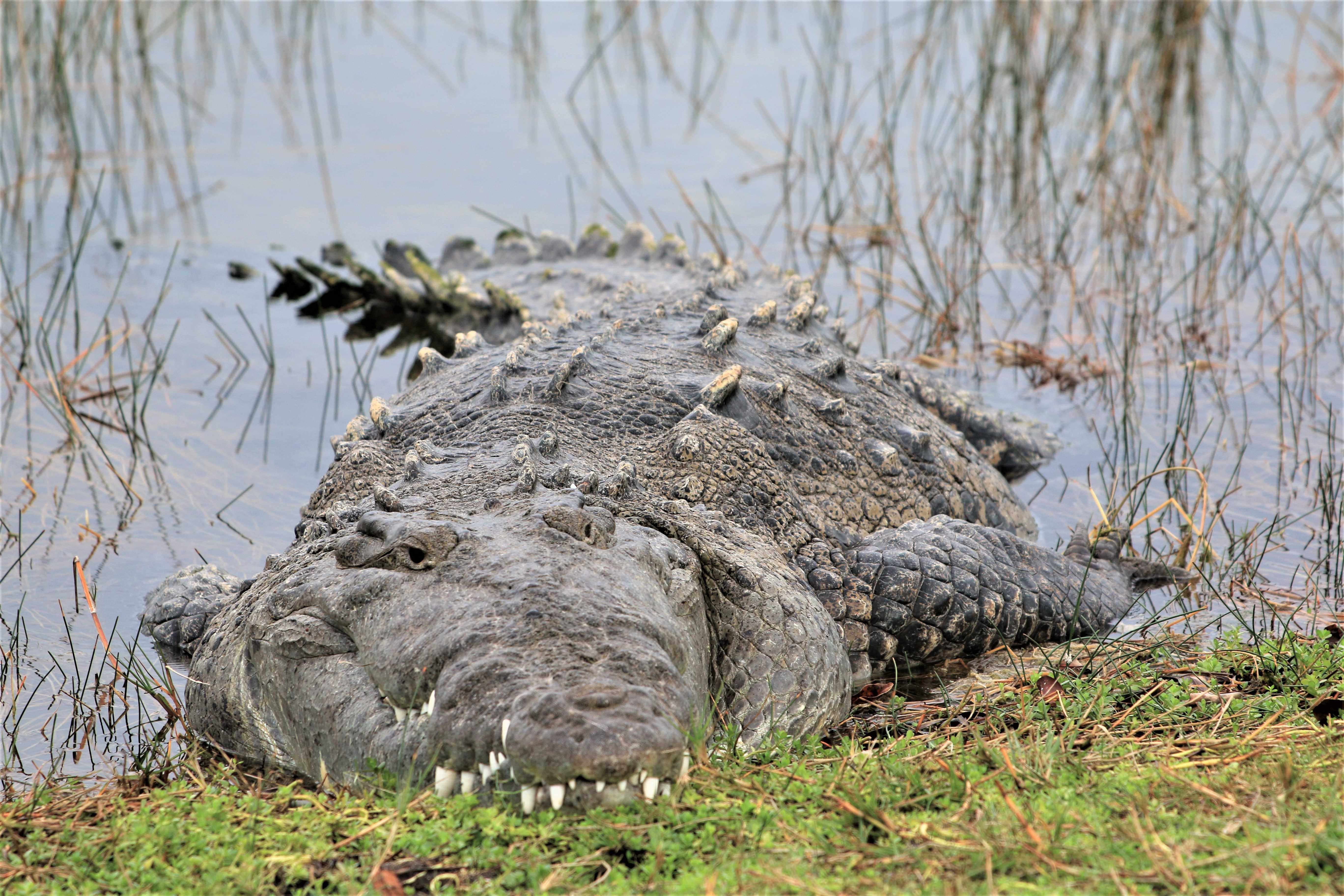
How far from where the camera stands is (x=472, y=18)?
41.3ft

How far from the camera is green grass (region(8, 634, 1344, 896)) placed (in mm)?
2293

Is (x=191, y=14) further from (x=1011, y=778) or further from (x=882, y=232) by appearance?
(x=1011, y=778)

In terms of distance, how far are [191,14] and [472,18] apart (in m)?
2.76

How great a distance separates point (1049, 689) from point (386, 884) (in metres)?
1.96

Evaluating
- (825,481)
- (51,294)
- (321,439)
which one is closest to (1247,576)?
(825,481)

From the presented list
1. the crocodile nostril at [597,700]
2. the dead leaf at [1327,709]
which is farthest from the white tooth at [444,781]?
the dead leaf at [1327,709]

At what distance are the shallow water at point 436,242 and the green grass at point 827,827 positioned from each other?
91cm

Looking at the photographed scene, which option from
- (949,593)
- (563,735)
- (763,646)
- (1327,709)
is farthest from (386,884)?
(1327,709)

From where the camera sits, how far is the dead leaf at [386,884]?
7.77 ft

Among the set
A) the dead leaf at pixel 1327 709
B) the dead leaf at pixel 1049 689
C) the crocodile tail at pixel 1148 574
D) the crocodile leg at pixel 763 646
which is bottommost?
the dead leaf at pixel 1327 709

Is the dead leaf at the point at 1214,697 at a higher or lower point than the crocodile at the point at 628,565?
lower

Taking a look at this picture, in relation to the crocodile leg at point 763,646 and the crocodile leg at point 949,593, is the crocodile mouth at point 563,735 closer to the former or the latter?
the crocodile leg at point 763,646

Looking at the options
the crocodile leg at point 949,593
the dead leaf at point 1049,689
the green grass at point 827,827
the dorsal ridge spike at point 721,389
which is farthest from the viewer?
the dorsal ridge spike at point 721,389

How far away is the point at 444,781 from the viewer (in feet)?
8.45
